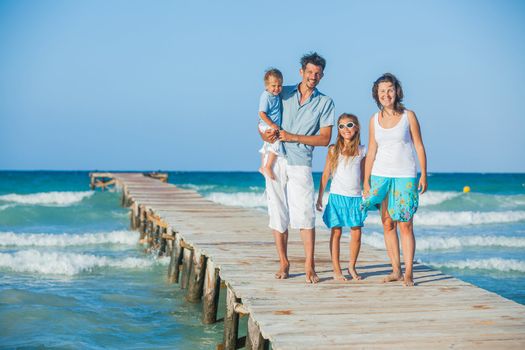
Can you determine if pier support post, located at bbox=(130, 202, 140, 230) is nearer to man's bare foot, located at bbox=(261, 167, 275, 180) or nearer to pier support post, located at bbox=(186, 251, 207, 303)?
pier support post, located at bbox=(186, 251, 207, 303)

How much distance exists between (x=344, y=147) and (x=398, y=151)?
0.59 meters

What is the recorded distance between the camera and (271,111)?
515 cm

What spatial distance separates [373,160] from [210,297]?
2802 mm

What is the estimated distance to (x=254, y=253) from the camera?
6906 mm

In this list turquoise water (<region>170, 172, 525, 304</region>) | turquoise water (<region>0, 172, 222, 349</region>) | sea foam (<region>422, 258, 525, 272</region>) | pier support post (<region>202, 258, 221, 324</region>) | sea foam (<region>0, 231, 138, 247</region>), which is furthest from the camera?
sea foam (<region>0, 231, 138, 247</region>)

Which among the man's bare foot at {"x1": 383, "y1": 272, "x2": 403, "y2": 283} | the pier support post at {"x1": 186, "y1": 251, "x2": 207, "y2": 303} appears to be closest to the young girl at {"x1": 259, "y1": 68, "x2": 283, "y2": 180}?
the man's bare foot at {"x1": 383, "y1": 272, "x2": 403, "y2": 283}

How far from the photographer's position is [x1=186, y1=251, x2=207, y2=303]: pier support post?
784 cm

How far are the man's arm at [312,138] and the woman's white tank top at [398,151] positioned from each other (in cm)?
51

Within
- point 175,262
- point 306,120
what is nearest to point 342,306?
point 306,120

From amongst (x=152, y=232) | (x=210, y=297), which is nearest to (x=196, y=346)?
(x=210, y=297)

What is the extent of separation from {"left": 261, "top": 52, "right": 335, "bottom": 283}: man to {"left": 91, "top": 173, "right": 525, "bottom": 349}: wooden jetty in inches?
25.5

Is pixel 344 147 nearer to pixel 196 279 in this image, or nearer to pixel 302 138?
pixel 302 138

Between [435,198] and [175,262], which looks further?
[435,198]

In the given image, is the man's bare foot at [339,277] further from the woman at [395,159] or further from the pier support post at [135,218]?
the pier support post at [135,218]
